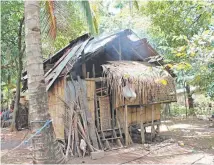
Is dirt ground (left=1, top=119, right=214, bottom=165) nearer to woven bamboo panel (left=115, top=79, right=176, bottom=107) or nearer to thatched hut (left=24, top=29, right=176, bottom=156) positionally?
thatched hut (left=24, top=29, right=176, bottom=156)

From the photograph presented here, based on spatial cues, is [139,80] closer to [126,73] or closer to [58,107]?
[126,73]

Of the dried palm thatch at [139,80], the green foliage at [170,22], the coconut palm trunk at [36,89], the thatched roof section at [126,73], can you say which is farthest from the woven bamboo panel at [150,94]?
the coconut palm trunk at [36,89]

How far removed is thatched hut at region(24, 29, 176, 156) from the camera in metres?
8.09

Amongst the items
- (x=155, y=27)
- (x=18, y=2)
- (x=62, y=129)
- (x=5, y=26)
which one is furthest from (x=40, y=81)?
(x=155, y=27)

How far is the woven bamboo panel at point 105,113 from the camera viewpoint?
892 centimetres

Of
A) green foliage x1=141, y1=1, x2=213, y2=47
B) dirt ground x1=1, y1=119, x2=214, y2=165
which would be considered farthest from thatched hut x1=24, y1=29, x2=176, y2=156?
green foliage x1=141, y1=1, x2=213, y2=47

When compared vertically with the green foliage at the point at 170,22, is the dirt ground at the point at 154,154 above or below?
below

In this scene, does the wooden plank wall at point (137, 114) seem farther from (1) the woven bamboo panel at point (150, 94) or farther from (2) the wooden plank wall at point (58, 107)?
(2) the wooden plank wall at point (58, 107)

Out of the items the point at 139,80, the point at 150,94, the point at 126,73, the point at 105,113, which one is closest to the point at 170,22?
the point at 150,94

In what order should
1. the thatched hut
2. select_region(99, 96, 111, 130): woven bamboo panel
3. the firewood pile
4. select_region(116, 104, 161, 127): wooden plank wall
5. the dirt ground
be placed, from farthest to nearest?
select_region(116, 104, 161, 127): wooden plank wall → select_region(99, 96, 111, 130): woven bamboo panel → the thatched hut → the firewood pile → the dirt ground

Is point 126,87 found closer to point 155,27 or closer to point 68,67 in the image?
point 68,67

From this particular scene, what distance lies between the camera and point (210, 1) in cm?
546

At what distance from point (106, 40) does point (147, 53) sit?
7.73 ft

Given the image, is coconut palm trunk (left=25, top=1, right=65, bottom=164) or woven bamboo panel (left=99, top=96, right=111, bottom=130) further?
woven bamboo panel (left=99, top=96, right=111, bottom=130)
